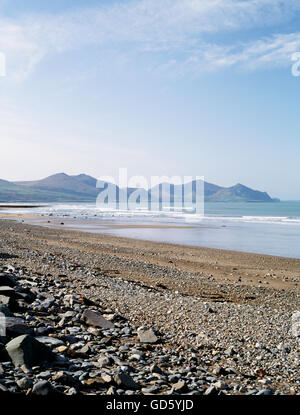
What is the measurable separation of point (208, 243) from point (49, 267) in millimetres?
18359

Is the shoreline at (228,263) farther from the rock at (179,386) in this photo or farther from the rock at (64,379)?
the rock at (64,379)

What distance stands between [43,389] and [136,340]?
9.63ft

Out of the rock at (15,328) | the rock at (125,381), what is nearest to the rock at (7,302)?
the rock at (15,328)

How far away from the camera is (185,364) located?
A: 20.1 feet

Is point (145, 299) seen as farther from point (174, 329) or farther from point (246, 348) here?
point (246, 348)

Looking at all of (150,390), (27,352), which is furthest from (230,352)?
(27,352)

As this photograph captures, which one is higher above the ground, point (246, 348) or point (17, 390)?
point (17, 390)

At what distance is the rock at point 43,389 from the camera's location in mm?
4328

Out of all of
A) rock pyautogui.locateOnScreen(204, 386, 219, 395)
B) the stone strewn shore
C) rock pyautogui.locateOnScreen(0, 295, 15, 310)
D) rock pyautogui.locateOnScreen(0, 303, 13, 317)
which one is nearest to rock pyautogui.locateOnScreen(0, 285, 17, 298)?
the stone strewn shore

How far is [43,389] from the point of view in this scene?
4344 millimetres

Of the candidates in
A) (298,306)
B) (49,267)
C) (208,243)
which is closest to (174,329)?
(298,306)

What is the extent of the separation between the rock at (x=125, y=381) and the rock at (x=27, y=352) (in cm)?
108

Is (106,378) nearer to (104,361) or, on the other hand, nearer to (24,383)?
(104,361)

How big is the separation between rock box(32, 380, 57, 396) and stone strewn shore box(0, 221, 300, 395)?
11 mm
